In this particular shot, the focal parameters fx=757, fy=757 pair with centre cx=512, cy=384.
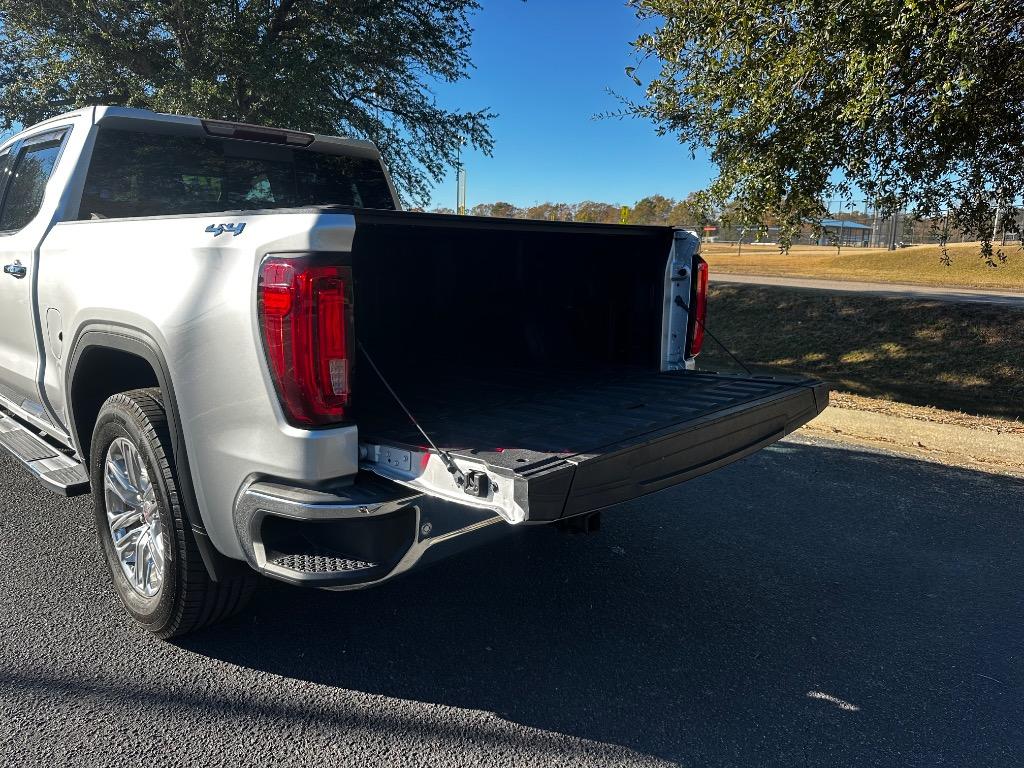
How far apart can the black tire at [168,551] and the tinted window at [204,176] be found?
1413mm

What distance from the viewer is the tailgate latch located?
2.26 m

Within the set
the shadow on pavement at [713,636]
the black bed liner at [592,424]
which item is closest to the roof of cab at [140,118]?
the black bed liner at [592,424]

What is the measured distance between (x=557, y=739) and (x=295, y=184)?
3522 mm

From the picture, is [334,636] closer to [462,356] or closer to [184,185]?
[462,356]

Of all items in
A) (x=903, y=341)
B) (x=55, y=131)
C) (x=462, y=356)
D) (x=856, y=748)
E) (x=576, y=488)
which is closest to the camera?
(x=576, y=488)

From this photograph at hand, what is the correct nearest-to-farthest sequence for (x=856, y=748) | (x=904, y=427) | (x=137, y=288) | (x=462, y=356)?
(x=856, y=748) → (x=137, y=288) → (x=462, y=356) → (x=904, y=427)

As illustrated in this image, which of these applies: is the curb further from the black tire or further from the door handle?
the door handle

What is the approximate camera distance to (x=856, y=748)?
8.43ft

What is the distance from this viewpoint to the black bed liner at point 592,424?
7.77ft

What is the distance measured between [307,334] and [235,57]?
10.3m

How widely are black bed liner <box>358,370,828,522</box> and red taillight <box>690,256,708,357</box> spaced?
0.19m

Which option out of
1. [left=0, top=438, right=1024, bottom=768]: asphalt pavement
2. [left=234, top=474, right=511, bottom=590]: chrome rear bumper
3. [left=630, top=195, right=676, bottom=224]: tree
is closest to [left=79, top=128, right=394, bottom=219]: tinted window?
[left=0, top=438, right=1024, bottom=768]: asphalt pavement

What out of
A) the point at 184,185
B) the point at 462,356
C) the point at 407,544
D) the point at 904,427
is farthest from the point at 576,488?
the point at 904,427

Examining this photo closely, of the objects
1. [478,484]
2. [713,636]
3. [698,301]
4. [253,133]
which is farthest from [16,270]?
[713,636]
